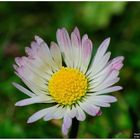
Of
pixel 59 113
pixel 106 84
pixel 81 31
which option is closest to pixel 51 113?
pixel 59 113

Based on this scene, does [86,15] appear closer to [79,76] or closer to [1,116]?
[1,116]

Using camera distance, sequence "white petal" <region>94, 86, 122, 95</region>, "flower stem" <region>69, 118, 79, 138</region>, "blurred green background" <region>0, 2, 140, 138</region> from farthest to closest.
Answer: "blurred green background" <region>0, 2, 140, 138</region> < "flower stem" <region>69, 118, 79, 138</region> < "white petal" <region>94, 86, 122, 95</region>

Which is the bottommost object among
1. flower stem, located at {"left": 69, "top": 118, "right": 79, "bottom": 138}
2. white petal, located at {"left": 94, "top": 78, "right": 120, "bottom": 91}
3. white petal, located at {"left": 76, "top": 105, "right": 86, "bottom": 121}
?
flower stem, located at {"left": 69, "top": 118, "right": 79, "bottom": 138}

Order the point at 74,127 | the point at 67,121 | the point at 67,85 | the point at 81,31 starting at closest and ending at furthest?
the point at 67,121 → the point at 74,127 → the point at 67,85 → the point at 81,31

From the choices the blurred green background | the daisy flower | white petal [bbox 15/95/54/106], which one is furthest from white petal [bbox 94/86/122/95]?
the blurred green background

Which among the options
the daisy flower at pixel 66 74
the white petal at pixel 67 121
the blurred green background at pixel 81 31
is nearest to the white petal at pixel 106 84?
the daisy flower at pixel 66 74

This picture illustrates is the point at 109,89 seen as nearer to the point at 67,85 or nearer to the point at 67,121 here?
the point at 67,121

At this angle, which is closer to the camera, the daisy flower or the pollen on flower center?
the daisy flower

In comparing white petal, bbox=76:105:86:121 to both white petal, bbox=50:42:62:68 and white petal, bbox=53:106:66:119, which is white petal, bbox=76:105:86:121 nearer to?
white petal, bbox=53:106:66:119

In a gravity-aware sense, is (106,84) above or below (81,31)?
below

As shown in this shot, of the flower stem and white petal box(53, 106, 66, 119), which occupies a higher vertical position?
white petal box(53, 106, 66, 119)
